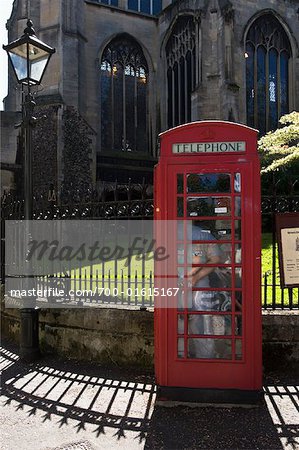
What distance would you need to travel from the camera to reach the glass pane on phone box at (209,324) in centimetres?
412

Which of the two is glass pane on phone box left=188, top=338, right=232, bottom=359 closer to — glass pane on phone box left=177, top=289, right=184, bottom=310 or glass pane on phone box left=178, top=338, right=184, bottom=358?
glass pane on phone box left=178, top=338, right=184, bottom=358

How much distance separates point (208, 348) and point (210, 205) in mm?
1469

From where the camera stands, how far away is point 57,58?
19.8m

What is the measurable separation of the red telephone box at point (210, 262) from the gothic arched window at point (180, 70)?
18.9m

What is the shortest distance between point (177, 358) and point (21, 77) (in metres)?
4.45

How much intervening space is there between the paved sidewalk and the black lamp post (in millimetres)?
656

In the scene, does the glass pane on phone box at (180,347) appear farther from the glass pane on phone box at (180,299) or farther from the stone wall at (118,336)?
the stone wall at (118,336)

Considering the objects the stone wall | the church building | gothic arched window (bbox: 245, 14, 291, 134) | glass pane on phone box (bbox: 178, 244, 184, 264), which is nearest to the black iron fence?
the stone wall

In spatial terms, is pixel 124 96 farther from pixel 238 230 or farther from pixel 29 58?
pixel 238 230

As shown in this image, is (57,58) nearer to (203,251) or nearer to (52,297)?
(52,297)

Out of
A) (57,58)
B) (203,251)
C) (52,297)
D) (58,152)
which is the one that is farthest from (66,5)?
(203,251)

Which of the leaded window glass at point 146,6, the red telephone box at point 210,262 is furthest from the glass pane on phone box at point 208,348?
the leaded window glass at point 146,6

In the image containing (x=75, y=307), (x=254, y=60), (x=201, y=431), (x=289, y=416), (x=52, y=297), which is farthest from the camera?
(x=254, y=60)

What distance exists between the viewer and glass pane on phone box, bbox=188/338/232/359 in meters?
4.12
